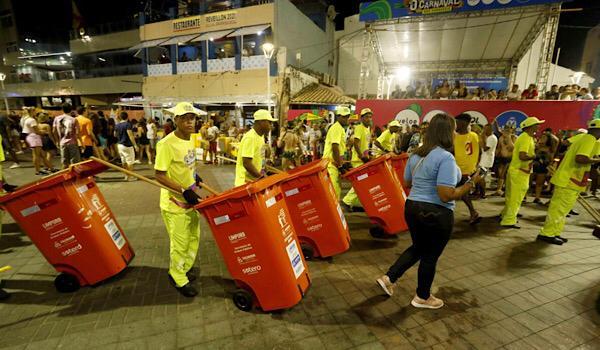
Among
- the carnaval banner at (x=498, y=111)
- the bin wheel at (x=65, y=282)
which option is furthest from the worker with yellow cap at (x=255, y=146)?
the carnaval banner at (x=498, y=111)

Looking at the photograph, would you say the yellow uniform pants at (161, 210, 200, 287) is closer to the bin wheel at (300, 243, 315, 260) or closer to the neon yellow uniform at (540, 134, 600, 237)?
the bin wheel at (300, 243, 315, 260)

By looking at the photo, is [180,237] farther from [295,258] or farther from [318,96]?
[318,96]

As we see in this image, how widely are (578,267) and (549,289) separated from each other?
107 centimetres

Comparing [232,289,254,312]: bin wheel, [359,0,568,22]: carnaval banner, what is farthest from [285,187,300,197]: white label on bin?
[359,0,568,22]: carnaval banner

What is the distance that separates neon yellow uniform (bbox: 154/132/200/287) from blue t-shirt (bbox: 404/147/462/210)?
7.89 ft

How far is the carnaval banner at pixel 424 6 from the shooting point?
10117 millimetres

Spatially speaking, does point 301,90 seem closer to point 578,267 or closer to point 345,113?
point 345,113

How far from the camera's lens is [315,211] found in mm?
3828

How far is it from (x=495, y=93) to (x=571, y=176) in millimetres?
10463

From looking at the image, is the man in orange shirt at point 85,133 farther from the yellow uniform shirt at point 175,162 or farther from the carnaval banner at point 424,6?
the carnaval banner at point 424,6

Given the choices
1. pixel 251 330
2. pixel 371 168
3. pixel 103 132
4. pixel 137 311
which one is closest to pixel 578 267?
pixel 371 168

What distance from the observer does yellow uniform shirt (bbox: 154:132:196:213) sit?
117 inches

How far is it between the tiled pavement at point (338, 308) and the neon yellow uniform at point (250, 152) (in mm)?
1330

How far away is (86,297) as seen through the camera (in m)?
3.23
